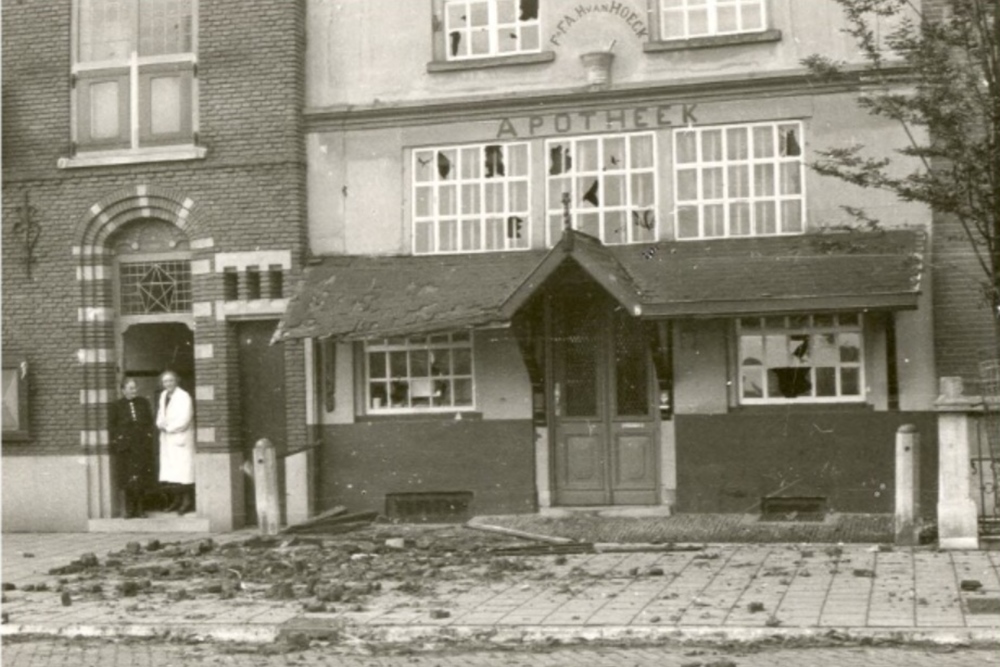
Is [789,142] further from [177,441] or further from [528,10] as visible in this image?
[177,441]

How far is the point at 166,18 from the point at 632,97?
6.25 meters

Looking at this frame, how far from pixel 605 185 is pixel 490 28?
2.41m

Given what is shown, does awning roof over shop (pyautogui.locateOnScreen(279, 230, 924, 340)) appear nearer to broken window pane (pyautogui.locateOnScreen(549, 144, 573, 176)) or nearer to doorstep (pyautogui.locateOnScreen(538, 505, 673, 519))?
broken window pane (pyautogui.locateOnScreen(549, 144, 573, 176))

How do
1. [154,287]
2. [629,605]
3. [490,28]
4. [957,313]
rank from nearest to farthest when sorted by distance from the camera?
1. [629,605]
2. [957,313]
3. [490,28]
4. [154,287]

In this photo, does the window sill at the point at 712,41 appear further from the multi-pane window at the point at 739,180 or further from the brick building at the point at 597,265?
the multi-pane window at the point at 739,180

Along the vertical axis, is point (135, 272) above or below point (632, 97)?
below

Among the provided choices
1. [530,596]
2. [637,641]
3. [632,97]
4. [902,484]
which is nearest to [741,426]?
[902,484]

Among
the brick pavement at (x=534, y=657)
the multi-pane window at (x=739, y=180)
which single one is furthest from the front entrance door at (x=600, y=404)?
the brick pavement at (x=534, y=657)

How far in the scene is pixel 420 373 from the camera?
19.3m

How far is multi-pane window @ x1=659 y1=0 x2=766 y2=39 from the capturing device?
59.8 ft

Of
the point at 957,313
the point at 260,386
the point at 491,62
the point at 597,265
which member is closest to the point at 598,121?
the point at 491,62

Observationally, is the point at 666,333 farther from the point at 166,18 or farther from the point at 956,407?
the point at 166,18

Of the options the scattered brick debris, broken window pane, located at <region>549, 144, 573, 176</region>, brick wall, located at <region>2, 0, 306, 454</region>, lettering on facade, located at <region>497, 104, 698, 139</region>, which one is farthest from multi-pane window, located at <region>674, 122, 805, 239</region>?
the scattered brick debris

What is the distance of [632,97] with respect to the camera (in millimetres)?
18484
